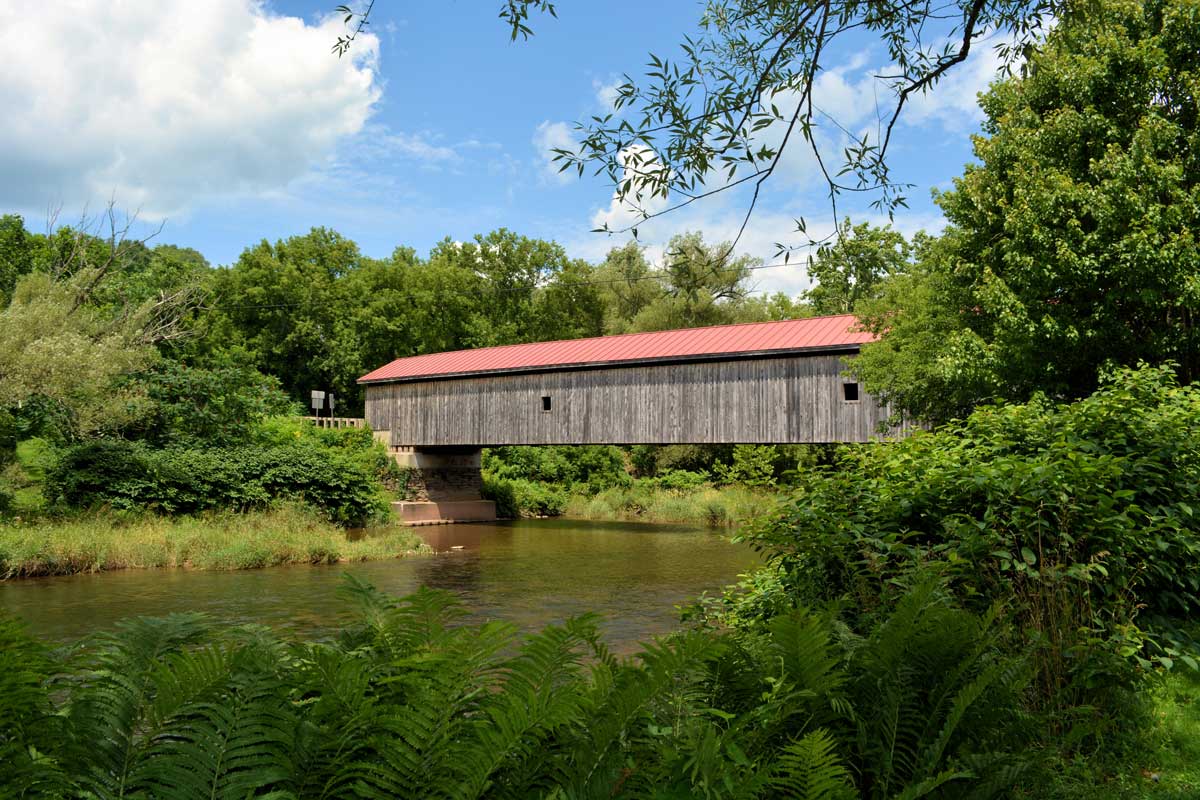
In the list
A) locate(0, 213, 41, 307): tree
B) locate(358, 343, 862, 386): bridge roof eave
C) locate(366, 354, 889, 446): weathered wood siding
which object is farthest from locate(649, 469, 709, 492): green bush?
locate(0, 213, 41, 307): tree

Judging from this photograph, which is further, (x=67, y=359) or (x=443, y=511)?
(x=443, y=511)

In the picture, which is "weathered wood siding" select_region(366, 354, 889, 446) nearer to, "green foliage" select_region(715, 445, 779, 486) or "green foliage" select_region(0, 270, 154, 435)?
"green foliage" select_region(0, 270, 154, 435)

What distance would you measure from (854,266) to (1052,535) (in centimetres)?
175

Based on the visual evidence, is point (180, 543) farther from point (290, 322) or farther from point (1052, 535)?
point (290, 322)

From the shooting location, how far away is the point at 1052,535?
13.0ft

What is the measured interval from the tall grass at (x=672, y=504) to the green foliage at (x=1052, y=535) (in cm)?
2228

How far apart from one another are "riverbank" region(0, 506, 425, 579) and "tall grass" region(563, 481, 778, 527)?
11838 millimetres

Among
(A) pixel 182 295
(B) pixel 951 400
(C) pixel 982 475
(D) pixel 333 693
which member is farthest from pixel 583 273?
(D) pixel 333 693

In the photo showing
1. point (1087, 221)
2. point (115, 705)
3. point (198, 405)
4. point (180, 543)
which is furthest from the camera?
point (198, 405)

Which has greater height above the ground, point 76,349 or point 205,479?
point 76,349

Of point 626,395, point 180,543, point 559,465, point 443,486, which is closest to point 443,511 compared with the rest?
point 443,486

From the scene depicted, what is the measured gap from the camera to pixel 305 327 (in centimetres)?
3809

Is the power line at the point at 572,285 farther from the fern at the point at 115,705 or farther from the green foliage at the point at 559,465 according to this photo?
the fern at the point at 115,705

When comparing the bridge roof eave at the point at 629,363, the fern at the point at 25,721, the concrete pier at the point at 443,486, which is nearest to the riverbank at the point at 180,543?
the bridge roof eave at the point at 629,363
